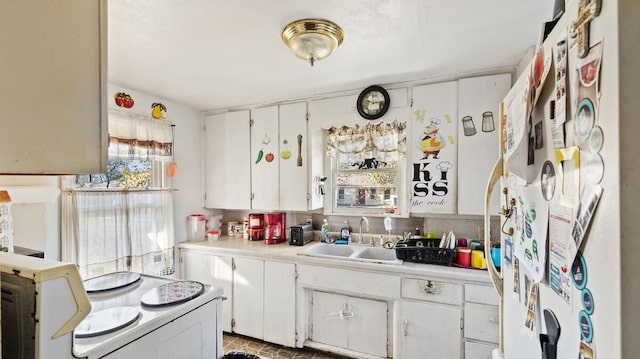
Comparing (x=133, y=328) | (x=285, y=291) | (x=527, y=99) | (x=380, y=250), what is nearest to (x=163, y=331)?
(x=133, y=328)

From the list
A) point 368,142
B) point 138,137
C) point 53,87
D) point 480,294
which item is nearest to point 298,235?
point 368,142

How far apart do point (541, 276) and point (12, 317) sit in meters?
1.45

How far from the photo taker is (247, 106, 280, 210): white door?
2.91 m

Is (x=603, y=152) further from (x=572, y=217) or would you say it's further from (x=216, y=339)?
(x=216, y=339)

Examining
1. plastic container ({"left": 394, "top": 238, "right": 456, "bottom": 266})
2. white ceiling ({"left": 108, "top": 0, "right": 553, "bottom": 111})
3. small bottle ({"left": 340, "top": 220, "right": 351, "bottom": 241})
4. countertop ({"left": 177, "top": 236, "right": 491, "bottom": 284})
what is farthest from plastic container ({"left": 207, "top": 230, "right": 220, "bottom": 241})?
plastic container ({"left": 394, "top": 238, "right": 456, "bottom": 266})

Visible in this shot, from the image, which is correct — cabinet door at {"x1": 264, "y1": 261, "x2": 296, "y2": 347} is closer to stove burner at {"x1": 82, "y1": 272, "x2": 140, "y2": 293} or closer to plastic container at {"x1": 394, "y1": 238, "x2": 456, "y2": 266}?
plastic container at {"x1": 394, "y1": 238, "x2": 456, "y2": 266}

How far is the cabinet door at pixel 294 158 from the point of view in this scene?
2.78m

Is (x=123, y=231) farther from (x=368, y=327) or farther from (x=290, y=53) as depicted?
(x=368, y=327)

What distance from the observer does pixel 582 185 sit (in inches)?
18.5

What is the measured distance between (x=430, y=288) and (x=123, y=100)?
2.88m

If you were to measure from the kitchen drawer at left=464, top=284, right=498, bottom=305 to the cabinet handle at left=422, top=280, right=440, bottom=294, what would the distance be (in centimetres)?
19

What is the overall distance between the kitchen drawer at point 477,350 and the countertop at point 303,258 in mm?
411

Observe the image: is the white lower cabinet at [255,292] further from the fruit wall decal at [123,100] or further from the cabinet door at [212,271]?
the fruit wall decal at [123,100]

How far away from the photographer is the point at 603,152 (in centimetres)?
41
